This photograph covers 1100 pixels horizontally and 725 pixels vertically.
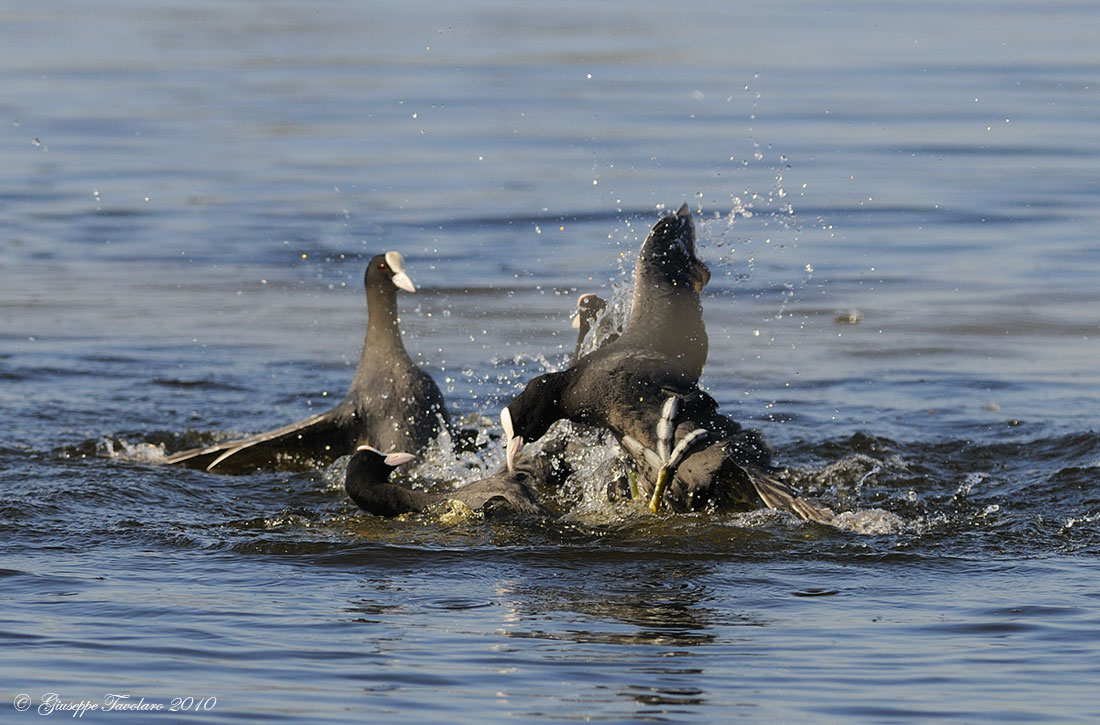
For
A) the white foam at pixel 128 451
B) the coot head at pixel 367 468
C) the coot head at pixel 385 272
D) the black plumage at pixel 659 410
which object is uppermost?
the coot head at pixel 385 272

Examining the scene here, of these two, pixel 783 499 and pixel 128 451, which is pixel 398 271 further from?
pixel 783 499

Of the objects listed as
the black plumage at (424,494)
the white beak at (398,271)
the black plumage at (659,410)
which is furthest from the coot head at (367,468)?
the white beak at (398,271)

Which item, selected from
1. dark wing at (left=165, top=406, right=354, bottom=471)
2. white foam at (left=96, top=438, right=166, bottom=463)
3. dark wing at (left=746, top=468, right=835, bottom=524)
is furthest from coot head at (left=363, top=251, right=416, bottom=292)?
dark wing at (left=746, top=468, right=835, bottom=524)

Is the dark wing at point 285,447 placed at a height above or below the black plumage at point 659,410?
below

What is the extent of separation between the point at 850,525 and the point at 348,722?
2302 mm

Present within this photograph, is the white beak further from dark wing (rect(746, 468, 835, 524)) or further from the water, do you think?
dark wing (rect(746, 468, 835, 524))

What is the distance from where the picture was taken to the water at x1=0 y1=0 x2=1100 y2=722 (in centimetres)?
456

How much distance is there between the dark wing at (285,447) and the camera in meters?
7.28

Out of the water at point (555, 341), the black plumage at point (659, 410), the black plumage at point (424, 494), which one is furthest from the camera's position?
the black plumage at point (659, 410)

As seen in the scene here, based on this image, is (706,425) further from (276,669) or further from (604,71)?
(604,71)

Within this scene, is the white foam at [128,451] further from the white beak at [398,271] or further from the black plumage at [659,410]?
the black plumage at [659,410]

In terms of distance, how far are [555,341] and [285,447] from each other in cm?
235

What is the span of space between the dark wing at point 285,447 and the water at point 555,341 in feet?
0.62

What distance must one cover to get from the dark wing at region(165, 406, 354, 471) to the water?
0.19m
